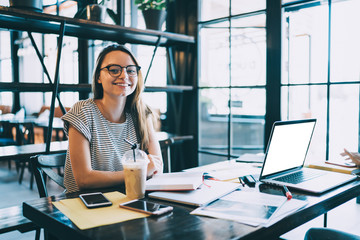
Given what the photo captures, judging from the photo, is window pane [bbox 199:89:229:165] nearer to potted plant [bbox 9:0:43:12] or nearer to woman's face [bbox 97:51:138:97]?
woman's face [bbox 97:51:138:97]

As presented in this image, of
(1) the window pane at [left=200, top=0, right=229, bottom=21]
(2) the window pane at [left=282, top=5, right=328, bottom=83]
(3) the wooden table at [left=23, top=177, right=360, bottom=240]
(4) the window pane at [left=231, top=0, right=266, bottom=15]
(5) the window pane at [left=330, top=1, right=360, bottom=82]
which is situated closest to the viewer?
(3) the wooden table at [left=23, top=177, right=360, bottom=240]

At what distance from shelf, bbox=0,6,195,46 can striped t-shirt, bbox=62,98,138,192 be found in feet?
2.69

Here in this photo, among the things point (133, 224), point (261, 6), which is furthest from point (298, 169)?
point (261, 6)

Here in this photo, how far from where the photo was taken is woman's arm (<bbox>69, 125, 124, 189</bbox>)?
138 cm

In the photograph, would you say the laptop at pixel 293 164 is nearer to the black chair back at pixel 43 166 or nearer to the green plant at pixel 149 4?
the black chair back at pixel 43 166

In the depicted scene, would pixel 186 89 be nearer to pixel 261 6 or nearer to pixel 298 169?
pixel 261 6

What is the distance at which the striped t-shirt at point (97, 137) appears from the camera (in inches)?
61.4

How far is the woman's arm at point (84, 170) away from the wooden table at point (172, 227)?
27 cm

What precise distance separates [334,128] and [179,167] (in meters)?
1.52

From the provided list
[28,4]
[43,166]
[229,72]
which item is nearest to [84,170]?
[43,166]

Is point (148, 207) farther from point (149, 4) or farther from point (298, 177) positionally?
point (149, 4)

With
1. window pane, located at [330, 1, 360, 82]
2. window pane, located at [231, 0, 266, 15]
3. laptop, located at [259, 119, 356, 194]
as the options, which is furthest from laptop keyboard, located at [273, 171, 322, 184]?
window pane, located at [231, 0, 266, 15]

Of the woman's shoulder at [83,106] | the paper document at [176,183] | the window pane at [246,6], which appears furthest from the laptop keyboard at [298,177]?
the window pane at [246,6]

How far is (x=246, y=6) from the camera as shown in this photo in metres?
2.80
